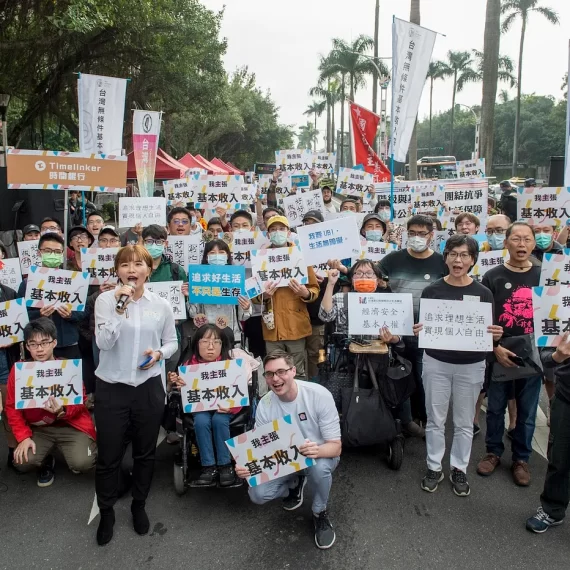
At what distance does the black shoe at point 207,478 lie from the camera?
3.90 meters

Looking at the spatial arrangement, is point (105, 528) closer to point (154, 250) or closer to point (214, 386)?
point (214, 386)

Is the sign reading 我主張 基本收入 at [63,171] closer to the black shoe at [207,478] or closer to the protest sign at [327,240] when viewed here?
the protest sign at [327,240]

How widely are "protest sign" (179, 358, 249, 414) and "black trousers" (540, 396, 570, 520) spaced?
6.96 feet

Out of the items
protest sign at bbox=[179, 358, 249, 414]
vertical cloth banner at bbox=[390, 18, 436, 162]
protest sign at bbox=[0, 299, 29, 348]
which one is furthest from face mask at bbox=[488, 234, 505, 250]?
protest sign at bbox=[0, 299, 29, 348]

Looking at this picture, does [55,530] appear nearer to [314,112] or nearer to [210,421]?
[210,421]

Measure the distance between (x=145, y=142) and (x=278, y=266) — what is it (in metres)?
7.08

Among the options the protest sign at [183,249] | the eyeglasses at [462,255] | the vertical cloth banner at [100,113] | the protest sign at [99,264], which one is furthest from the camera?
the vertical cloth banner at [100,113]

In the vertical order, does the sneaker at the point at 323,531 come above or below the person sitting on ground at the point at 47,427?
below

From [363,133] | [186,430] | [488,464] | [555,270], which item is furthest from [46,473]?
[363,133]

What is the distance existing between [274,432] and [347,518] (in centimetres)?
96

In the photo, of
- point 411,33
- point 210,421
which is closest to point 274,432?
point 210,421

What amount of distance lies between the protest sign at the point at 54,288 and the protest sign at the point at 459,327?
302 centimetres

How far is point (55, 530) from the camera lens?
144 inches

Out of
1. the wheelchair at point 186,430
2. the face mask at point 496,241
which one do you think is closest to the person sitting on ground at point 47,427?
the wheelchair at point 186,430
